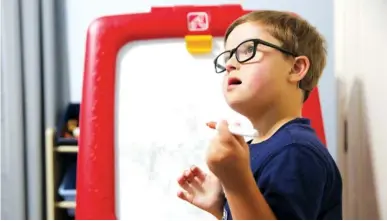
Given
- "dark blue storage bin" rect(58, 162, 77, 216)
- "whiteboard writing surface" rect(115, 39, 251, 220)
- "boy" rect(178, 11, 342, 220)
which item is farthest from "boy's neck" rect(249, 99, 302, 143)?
"dark blue storage bin" rect(58, 162, 77, 216)

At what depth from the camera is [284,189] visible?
418 mm

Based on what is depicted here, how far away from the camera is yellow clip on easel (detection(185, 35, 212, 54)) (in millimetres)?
610

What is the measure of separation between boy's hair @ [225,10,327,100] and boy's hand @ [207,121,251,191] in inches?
4.8

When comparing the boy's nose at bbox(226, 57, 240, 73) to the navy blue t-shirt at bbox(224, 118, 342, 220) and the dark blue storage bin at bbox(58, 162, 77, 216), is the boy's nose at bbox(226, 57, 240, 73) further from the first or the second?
the dark blue storage bin at bbox(58, 162, 77, 216)

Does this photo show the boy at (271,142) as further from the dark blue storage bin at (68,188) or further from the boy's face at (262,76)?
the dark blue storage bin at (68,188)

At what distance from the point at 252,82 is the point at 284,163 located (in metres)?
0.09

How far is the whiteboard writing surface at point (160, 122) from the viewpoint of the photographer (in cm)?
61

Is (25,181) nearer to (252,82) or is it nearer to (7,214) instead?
(7,214)

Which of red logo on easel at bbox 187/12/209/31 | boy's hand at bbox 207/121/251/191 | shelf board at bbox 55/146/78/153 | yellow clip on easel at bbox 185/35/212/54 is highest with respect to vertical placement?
red logo on easel at bbox 187/12/209/31

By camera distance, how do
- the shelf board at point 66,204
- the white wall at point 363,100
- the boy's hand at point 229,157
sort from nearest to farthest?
1. the boy's hand at point 229,157
2. the white wall at point 363,100
3. the shelf board at point 66,204

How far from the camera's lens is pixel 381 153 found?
0.58 metres

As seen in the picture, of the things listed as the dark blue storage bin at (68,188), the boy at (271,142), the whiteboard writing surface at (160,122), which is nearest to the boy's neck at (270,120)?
the boy at (271,142)

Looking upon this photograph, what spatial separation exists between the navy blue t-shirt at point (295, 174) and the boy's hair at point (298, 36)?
0.20ft

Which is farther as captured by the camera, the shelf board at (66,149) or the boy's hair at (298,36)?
the shelf board at (66,149)
